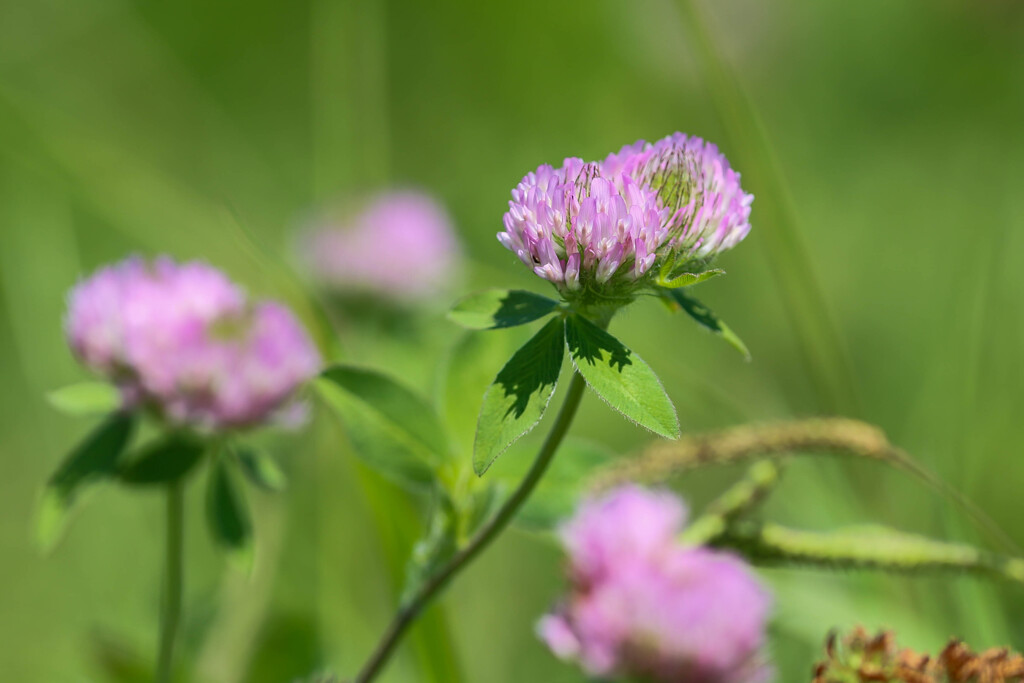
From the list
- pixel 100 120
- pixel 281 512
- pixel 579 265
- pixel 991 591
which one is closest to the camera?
pixel 579 265

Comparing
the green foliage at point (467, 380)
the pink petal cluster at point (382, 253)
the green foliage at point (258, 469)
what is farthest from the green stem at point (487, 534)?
the pink petal cluster at point (382, 253)

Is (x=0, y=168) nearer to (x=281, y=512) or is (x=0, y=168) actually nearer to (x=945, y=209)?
(x=281, y=512)

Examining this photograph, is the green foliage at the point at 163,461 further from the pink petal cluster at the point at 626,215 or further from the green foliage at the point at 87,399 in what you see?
the pink petal cluster at the point at 626,215

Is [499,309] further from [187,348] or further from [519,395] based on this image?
[187,348]

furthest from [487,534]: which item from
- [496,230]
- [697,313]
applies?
[496,230]

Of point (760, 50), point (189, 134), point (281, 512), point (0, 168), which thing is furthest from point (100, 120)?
point (760, 50)

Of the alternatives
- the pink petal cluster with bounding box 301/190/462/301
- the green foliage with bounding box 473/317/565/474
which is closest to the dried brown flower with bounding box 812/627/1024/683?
the green foliage with bounding box 473/317/565/474
